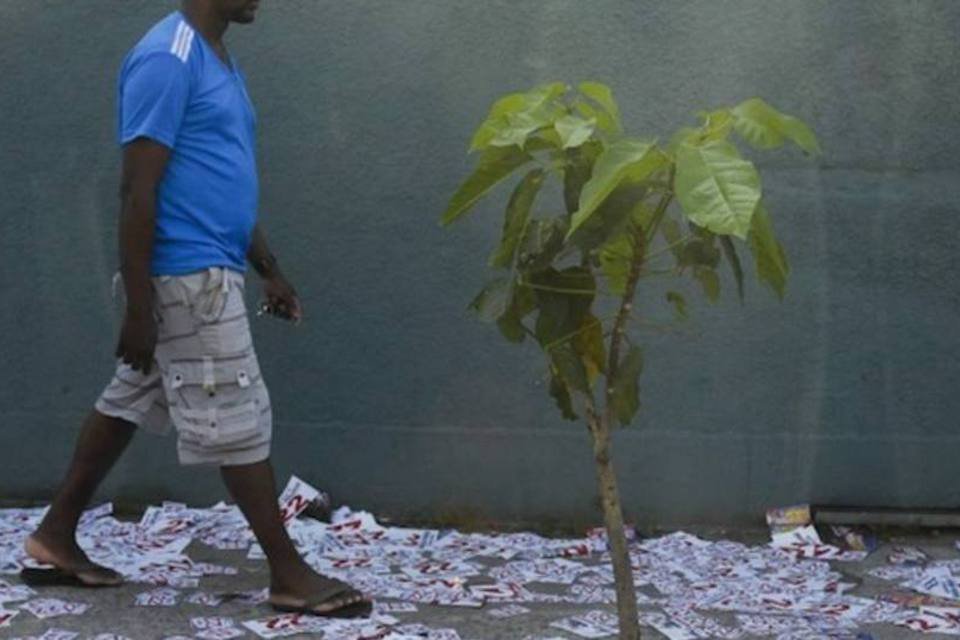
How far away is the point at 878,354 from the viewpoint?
604 cm

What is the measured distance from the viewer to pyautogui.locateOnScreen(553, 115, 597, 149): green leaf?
381 centimetres

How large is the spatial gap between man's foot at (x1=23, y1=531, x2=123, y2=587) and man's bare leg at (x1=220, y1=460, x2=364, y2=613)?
22.9 inches

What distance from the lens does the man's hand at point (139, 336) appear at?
4875 mm

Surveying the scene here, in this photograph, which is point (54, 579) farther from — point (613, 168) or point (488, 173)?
point (613, 168)

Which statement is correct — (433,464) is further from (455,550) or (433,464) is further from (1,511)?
(1,511)

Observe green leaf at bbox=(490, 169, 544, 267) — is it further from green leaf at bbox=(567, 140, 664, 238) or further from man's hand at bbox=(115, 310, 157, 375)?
man's hand at bbox=(115, 310, 157, 375)

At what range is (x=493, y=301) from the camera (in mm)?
4250

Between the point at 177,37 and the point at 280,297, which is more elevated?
the point at 177,37

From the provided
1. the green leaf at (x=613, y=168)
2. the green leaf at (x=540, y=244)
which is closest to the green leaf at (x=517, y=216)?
the green leaf at (x=540, y=244)

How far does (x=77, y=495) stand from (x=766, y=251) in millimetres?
2400

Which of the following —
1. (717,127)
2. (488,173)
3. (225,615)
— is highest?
(717,127)

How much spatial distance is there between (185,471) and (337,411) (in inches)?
23.1

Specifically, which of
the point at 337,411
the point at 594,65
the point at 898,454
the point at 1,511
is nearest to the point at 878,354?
the point at 898,454

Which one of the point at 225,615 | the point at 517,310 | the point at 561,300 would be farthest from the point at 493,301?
the point at 225,615
